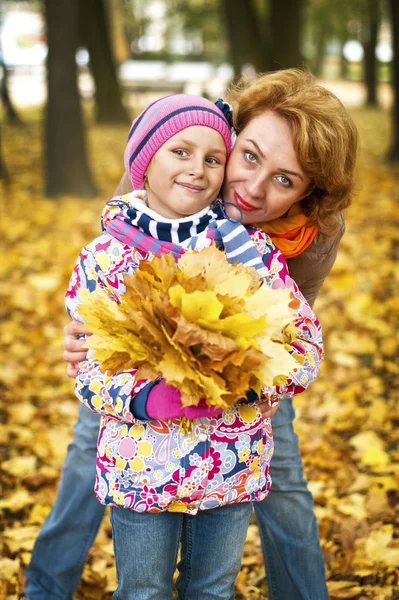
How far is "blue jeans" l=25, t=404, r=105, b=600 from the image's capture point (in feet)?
8.84

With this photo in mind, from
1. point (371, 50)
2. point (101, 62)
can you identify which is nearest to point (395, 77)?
point (101, 62)

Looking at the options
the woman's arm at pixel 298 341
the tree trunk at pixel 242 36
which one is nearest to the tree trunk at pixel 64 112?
the tree trunk at pixel 242 36

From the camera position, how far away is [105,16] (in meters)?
14.1

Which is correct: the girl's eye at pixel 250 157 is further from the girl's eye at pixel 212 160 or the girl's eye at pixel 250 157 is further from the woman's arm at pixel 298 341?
the woman's arm at pixel 298 341

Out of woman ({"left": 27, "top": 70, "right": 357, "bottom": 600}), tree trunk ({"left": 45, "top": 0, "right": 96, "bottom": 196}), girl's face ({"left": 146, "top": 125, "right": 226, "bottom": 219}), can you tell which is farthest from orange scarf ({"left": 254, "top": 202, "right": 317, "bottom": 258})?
tree trunk ({"left": 45, "top": 0, "right": 96, "bottom": 196})

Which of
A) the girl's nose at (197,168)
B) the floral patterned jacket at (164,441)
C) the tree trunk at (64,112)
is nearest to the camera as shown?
the floral patterned jacket at (164,441)

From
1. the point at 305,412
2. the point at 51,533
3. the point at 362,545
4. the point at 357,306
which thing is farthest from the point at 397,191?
the point at 51,533

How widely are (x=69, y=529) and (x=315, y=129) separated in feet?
5.90

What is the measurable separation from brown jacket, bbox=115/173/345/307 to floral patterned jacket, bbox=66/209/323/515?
0.36 m

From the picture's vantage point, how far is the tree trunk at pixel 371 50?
19.7 m

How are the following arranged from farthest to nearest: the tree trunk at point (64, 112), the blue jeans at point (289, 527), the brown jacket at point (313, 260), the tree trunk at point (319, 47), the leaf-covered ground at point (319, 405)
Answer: the tree trunk at point (319, 47) < the tree trunk at point (64, 112) < the leaf-covered ground at point (319, 405) < the blue jeans at point (289, 527) < the brown jacket at point (313, 260)

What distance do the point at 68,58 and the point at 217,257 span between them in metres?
7.71

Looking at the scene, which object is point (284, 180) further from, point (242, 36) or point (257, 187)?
point (242, 36)

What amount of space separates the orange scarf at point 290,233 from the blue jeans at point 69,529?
1012mm
